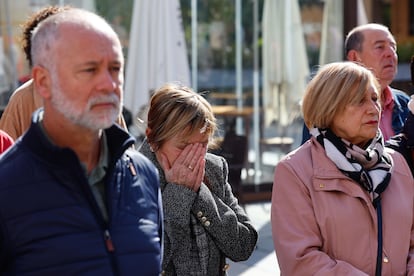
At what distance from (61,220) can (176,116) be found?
1.18m

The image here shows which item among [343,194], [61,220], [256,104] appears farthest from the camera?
[256,104]

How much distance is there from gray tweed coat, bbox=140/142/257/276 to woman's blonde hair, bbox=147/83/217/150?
0.13 metres

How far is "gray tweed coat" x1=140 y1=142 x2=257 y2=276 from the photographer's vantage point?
3562mm

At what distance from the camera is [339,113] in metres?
3.66

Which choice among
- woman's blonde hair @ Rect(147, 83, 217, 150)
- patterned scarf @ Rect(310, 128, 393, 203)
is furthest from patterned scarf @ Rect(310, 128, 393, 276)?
woman's blonde hair @ Rect(147, 83, 217, 150)

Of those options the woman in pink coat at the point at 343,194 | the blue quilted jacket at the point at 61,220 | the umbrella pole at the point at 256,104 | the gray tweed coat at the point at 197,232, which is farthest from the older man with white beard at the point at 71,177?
the umbrella pole at the point at 256,104

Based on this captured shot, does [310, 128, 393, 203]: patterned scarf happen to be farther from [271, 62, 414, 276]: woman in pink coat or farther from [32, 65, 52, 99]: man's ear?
[32, 65, 52, 99]: man's ear

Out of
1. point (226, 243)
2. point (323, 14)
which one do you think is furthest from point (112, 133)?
point (323, 14)

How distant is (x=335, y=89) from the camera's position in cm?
363

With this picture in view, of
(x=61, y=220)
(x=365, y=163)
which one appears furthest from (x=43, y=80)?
(x=365, y=163)

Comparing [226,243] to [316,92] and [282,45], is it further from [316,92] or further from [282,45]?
[282,45]

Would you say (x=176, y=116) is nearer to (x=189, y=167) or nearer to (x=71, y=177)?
(x=189, y=167)

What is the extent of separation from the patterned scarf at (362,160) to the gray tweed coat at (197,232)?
1.70ft

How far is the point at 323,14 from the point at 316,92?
7137mm
